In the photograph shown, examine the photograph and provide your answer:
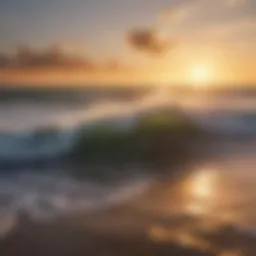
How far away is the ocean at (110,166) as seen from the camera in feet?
3.54

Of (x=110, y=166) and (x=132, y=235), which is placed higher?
(x=110, y=166)

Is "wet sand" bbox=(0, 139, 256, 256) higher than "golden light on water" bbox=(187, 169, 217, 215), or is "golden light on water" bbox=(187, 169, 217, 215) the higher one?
"golden light on water" bbox=(187, 169, 217, 215)

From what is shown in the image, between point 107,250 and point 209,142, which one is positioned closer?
point 107,250

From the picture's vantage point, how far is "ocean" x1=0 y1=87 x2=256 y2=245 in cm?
108

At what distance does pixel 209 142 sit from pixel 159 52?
0.85 feet

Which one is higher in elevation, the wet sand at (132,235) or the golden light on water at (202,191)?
the golden light on water at (202,191)

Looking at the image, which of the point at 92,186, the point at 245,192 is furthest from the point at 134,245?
the point at 245,192

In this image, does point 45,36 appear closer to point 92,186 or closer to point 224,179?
point 92,186

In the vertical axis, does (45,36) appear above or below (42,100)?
above

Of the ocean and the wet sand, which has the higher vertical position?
the ocean

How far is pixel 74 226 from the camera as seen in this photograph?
41.1 inches

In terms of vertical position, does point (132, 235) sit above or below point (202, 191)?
below

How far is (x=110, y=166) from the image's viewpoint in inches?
45.1

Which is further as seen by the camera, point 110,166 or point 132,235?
point 110,166
